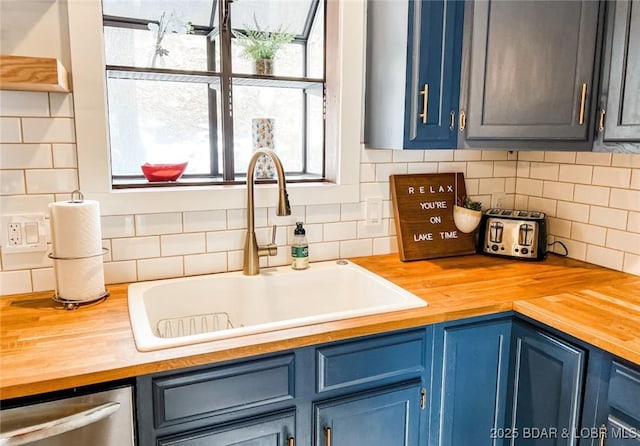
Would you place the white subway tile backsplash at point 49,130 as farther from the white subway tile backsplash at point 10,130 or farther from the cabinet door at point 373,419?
the cabinet door at point 373,419

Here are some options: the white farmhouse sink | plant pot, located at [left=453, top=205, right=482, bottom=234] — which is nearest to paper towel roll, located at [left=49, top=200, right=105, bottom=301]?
the white farmhouse sink

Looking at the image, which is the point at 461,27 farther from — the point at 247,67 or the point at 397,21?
the point at 247,67

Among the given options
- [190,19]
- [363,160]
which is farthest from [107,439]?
[190,19]

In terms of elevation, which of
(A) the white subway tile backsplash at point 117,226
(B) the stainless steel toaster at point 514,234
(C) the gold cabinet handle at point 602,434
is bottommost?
(C) the gold cabinet handle at point 602,434

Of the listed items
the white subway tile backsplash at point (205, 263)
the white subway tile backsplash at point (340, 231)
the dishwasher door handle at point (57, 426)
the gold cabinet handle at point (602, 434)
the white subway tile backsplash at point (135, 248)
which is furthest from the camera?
the white subway tile backsplash at point (340, 231)

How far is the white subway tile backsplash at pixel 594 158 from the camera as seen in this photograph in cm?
188

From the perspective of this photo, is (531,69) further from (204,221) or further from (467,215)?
(204,221)

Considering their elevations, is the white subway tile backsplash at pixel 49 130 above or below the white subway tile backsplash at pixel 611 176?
above

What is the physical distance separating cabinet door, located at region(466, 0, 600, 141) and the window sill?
1.84 ft

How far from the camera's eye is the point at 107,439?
3.72 feet

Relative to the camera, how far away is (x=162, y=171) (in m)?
1.79

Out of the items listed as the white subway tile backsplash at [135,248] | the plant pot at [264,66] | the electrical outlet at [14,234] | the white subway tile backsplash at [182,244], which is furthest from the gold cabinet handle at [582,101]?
the electrical outlet at [14,234]

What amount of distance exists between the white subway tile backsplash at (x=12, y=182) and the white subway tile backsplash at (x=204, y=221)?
19.9 inches

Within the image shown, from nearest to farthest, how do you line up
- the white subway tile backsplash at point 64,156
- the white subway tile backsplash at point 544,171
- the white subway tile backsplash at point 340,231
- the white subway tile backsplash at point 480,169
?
the white subway tile backsplash at point 64,156
the white subway tile backsplash at point 340,231
the white subway tile backsplash at point 544,171
the white subway tile backsplash at point 480,169
